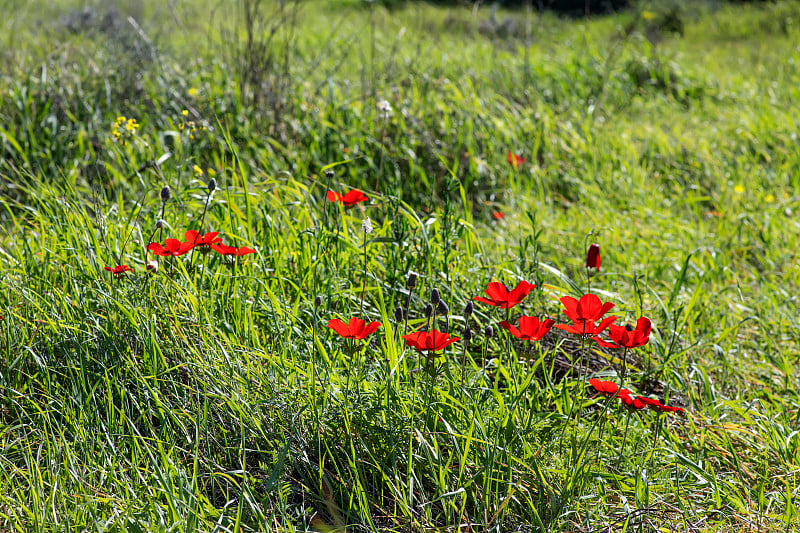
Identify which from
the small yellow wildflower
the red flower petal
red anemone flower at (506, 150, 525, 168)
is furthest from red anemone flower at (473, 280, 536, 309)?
red anemone flower at (506, 150, 525, 168)

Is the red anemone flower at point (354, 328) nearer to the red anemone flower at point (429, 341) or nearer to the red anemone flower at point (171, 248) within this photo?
the red anemone flower at point (429, 341)

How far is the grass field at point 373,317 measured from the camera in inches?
56.1

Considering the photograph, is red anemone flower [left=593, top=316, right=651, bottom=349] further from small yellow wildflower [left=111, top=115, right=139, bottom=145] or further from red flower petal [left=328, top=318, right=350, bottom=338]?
small yellow wildflower [left=111, top=115, right=139, bottom=145]

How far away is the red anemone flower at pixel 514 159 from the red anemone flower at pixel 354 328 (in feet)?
6.34

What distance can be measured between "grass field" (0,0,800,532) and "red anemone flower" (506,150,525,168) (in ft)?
0.21

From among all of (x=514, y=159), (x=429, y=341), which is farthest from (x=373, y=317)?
(x=514, y=159)

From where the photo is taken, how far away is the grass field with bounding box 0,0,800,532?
56.1 inches

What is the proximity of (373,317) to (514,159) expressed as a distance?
1.46m

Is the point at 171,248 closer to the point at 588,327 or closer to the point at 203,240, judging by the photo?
the point at 203,240

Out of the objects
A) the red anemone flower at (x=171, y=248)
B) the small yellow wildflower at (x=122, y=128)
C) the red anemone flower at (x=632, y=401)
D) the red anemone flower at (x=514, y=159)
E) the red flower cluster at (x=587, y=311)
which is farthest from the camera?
the red anemone flower at (x=514, y=159)

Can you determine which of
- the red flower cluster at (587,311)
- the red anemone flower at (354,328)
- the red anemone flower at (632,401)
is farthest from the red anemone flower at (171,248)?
the red anemone flower at (632,401)

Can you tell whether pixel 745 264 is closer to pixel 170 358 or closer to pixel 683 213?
pixel 683 213

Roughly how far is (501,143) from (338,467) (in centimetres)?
231

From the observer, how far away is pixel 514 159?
3164 millimetres
